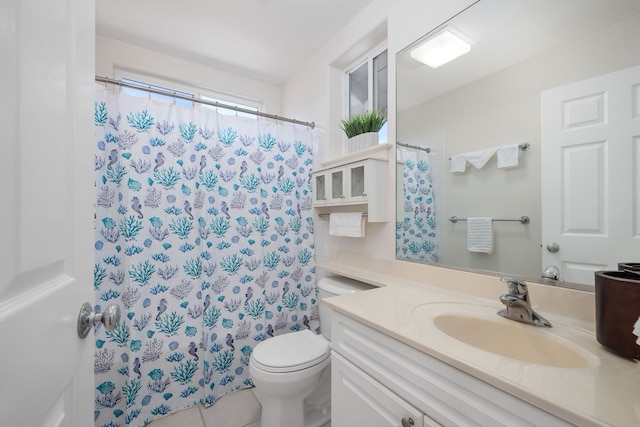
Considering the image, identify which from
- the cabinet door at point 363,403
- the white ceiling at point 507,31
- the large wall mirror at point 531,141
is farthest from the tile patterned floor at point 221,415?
the white ceiling at point 507,31

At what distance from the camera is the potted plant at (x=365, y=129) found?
166 centimetres

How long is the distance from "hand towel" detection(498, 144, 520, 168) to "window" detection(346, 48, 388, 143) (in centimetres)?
70

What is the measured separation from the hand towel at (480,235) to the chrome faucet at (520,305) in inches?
10.1

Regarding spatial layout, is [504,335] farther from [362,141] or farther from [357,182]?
[362,141]

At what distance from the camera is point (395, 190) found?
1.55 meters

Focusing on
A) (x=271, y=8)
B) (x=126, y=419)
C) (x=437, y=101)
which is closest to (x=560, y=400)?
(x=437, y=101)

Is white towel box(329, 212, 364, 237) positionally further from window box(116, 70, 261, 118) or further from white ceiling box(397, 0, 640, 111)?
window box(116, 70, 261, 118)

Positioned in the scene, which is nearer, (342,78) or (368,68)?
(368,68)

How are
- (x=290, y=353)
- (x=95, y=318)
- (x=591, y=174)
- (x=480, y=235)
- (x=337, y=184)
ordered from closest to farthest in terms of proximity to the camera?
1. (x=95, y=318)
2. (x=591, y=174)
3. (x=480, y=235)
4. (x=290, y=353)
5. (x=337, y=184)

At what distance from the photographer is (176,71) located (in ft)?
7.16

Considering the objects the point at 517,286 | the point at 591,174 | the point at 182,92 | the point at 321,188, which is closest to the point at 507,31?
the point at 591,174

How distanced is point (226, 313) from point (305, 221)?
85cm

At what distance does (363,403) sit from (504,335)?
1.73ft

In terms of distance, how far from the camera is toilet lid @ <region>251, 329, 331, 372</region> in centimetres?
129
